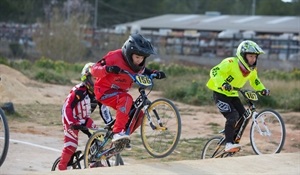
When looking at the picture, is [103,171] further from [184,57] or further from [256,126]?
[184,57]

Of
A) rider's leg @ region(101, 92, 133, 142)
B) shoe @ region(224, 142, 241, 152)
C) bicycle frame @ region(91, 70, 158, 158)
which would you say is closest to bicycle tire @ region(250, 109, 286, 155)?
shoe @ region(224, 142, 241, 152)

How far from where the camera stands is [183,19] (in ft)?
211

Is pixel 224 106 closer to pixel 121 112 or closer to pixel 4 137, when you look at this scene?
pixel 121 112

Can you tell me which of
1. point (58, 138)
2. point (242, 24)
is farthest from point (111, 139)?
point (242, 24)

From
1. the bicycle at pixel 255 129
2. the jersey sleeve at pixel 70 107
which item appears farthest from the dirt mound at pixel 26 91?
the jersey sleeve at pixel 70 107

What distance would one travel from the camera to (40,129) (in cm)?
1535

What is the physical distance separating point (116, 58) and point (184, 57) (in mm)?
37819

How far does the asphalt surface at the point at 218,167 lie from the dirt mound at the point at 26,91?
1122cm

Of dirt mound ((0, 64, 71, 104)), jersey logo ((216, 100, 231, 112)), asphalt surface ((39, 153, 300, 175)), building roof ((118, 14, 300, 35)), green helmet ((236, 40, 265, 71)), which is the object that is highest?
green helmet ((236, 40, 265, 71))

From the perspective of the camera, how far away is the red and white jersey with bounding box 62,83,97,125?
8.82 m

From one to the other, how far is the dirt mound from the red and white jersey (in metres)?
10.3

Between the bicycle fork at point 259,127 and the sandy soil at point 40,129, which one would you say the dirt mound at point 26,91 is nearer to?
the sandy soil at point 40,129

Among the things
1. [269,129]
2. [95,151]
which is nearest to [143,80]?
[95,151]

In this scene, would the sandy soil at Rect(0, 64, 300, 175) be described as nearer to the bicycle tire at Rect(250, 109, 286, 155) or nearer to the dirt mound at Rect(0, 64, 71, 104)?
the dirt mound at Rect(0, 64, 71, 104)
